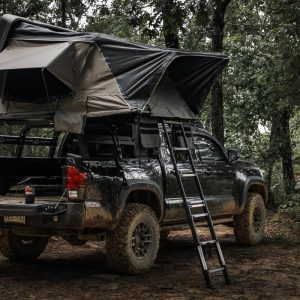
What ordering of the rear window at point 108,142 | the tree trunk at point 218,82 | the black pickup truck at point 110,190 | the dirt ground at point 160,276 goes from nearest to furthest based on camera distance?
the dirt ground at point 160,276
the black pickup truck at point 110,190
the rear window at point 108,142
the tree trunk at point 218,82

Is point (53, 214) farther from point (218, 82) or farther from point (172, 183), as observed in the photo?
point (218, 82)

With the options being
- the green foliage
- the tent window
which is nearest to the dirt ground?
the green foliage

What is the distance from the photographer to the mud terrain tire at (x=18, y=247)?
7.85 m

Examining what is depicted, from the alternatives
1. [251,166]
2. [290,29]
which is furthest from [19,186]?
[290,29]

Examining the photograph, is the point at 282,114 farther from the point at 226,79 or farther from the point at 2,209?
the point at 2,209

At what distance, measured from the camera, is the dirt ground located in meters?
5.95

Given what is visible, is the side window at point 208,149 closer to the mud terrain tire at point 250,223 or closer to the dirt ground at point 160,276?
the mud terrain tire at point 250,223

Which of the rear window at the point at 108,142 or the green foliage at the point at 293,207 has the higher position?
the rear window at the point at 108,142

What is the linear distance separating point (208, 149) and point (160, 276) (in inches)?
109

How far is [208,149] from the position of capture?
904 cm

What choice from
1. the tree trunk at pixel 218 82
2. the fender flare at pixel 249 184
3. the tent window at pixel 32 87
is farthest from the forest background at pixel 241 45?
the tent window at pixel 32 87

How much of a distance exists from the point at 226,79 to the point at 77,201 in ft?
35.4

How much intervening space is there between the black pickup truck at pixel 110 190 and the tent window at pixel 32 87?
0.37 meters

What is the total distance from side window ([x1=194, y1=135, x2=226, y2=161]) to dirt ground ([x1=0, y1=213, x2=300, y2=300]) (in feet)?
4.98
